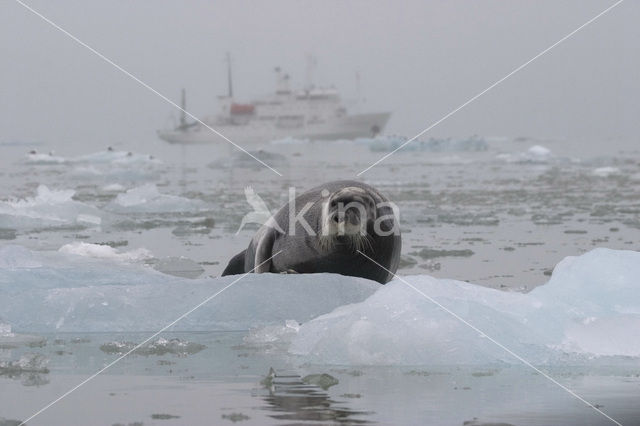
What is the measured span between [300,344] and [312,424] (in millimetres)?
1473

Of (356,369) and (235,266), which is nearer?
(356,369)

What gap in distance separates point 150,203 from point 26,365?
35.3 ft

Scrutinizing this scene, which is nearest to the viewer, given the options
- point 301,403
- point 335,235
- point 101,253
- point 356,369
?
point 301,403

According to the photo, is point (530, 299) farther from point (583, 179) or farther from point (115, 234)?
point (583, 179)

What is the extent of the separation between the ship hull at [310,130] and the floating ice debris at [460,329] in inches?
3346

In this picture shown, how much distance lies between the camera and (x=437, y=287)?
5367mm

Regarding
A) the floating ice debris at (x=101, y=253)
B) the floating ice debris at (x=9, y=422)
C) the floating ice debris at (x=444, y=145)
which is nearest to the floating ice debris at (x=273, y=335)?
the floating ice debris at (x=9, y=422)

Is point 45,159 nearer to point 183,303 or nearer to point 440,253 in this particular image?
point 440,253

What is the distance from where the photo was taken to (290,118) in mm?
91875

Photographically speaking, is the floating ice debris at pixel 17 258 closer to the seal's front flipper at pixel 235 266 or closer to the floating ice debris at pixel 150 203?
the seal's front flipper at pixel 235 266

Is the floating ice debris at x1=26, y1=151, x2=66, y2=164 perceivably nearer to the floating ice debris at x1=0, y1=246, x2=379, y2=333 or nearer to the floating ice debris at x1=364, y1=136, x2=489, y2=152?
the floating ice debris at x1=364, y1=136, x2=489, y2=152

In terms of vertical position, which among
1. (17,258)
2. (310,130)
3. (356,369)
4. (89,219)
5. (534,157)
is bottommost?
(356,369)

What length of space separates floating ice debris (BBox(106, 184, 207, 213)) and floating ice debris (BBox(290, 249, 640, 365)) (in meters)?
9.88

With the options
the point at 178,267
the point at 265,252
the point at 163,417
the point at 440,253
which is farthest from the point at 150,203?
the point at 163,417
